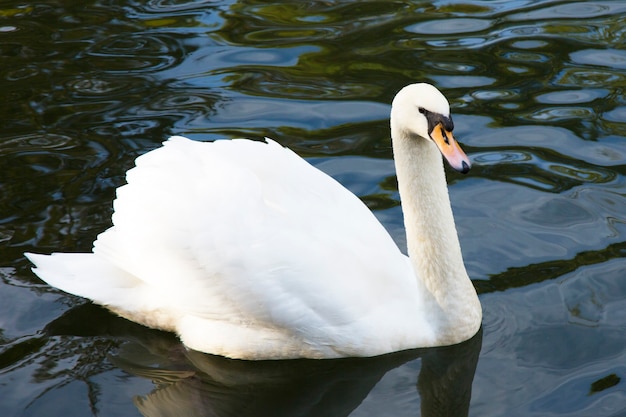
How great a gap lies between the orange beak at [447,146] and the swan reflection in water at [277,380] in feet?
3.77

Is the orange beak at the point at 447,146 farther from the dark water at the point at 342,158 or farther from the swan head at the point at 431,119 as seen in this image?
the dark water at the point at 342,158

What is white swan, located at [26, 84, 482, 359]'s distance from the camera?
568 centimetres

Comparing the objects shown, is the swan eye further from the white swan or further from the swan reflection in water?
the swan reflection in water

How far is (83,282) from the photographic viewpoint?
20.6ft

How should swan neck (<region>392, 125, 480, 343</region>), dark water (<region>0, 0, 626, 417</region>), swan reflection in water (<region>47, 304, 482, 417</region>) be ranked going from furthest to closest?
swan neck (<region>392, 125, 480, 343</region>), dark water (<region>0, 0, 626, 417</region>), swan reflection in water (<region>47, 304, 482, 417</region>)

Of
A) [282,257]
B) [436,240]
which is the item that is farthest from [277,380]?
[436,240]

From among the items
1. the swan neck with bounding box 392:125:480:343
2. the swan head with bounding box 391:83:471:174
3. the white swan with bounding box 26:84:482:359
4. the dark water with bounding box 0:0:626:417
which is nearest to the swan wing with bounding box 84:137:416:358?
the white swan with bounding box 26:84:482:359

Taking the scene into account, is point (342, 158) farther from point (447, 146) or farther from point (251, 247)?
point (447, 146)

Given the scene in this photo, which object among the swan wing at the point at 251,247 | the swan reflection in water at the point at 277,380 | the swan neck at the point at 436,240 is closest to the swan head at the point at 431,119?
the swan neck at the point at 436,240

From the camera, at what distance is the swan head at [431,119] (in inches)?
216

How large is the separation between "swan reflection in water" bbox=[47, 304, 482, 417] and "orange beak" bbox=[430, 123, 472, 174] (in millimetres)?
1148

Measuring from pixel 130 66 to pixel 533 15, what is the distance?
399cm

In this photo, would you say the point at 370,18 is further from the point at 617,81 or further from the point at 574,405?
the point at 574,405

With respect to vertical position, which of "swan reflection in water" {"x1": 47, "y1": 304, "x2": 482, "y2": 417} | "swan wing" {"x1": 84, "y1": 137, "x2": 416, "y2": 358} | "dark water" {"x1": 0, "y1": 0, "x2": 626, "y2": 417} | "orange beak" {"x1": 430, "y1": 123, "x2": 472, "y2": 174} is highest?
"orange beak" {"x1": 430, "y1": 123, "x2": 472, "y2": 174}
